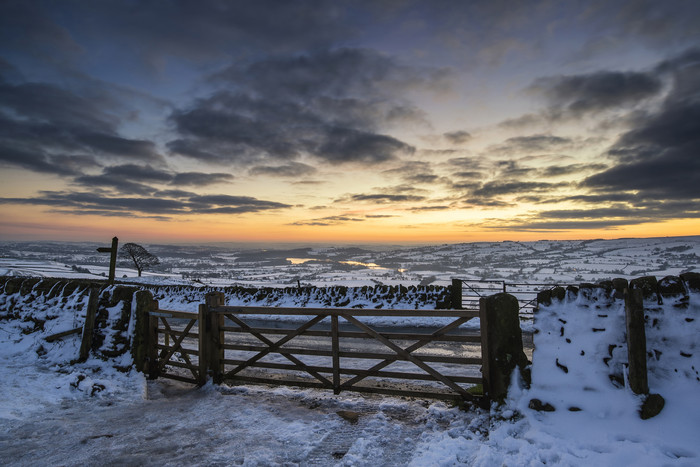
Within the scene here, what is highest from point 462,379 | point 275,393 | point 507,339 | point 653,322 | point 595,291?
point 595,291

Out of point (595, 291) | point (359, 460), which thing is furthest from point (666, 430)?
point (359, 460)

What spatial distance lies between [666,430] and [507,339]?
6.81 ft

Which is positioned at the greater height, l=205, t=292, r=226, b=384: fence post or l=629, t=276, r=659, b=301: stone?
l=629, t=276, r=659, b=301: stone

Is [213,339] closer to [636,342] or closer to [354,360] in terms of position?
[354,360]

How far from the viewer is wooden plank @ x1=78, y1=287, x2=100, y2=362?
28.1 ft

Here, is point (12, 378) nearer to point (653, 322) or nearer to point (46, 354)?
point (46, 354)

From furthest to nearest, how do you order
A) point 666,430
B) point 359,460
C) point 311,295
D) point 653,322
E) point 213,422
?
1. point 311,295
2. point 213,422
3. point 653,322
4. point 359,460
5. point 666,430

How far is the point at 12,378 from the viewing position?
24.5 feet

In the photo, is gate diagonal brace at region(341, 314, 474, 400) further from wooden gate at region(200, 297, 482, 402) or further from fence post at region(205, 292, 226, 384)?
fence post at region(205, 292, 226, 384)

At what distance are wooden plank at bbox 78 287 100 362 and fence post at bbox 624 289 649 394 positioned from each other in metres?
10.8

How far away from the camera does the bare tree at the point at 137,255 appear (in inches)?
1825

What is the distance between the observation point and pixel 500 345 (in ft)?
19.2

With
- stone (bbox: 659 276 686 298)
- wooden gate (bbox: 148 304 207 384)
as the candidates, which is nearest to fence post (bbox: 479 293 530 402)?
stone (bbox: 659 276 686 298)

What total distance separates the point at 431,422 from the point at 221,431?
3.32 m
